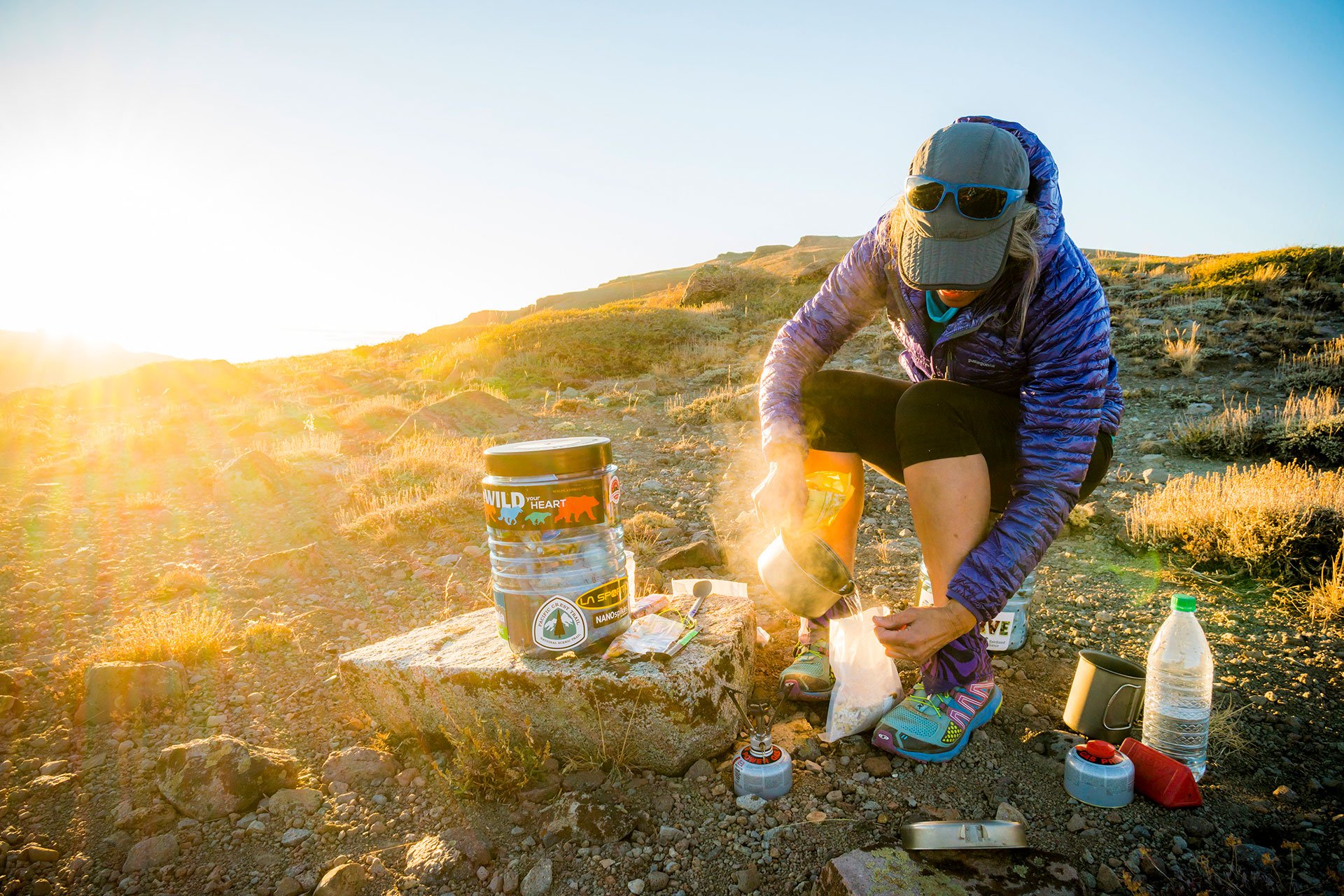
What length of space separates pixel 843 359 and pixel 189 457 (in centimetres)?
982

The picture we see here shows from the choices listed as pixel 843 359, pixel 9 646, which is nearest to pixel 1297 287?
A: pixel 843 359

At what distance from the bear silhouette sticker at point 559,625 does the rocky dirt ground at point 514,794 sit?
430 millimetres

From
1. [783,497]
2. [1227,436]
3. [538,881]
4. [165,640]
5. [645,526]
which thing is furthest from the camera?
[1227,436]

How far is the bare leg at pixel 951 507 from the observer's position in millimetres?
2074

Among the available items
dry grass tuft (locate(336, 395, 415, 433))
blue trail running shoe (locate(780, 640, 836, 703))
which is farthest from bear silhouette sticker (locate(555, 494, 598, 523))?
dry grass tuft (locate(336, 395, 415, 433))

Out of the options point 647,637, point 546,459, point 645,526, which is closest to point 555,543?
point 546,459

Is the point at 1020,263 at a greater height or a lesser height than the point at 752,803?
greater

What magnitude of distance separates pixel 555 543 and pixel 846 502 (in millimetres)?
1189

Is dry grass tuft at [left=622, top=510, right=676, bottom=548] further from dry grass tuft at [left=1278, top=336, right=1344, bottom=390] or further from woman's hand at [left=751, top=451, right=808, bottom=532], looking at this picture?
dry grass tuft at [left=1278, top=336, right=1344, bottom=390]

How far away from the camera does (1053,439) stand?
2074 mm

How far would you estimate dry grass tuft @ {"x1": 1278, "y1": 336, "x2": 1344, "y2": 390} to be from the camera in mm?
7727

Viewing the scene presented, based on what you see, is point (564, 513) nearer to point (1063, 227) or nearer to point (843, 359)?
point (1063, 227)

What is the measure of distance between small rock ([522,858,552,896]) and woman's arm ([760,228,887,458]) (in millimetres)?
1510

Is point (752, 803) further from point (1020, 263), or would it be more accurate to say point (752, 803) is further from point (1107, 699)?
point (1020, 263)
